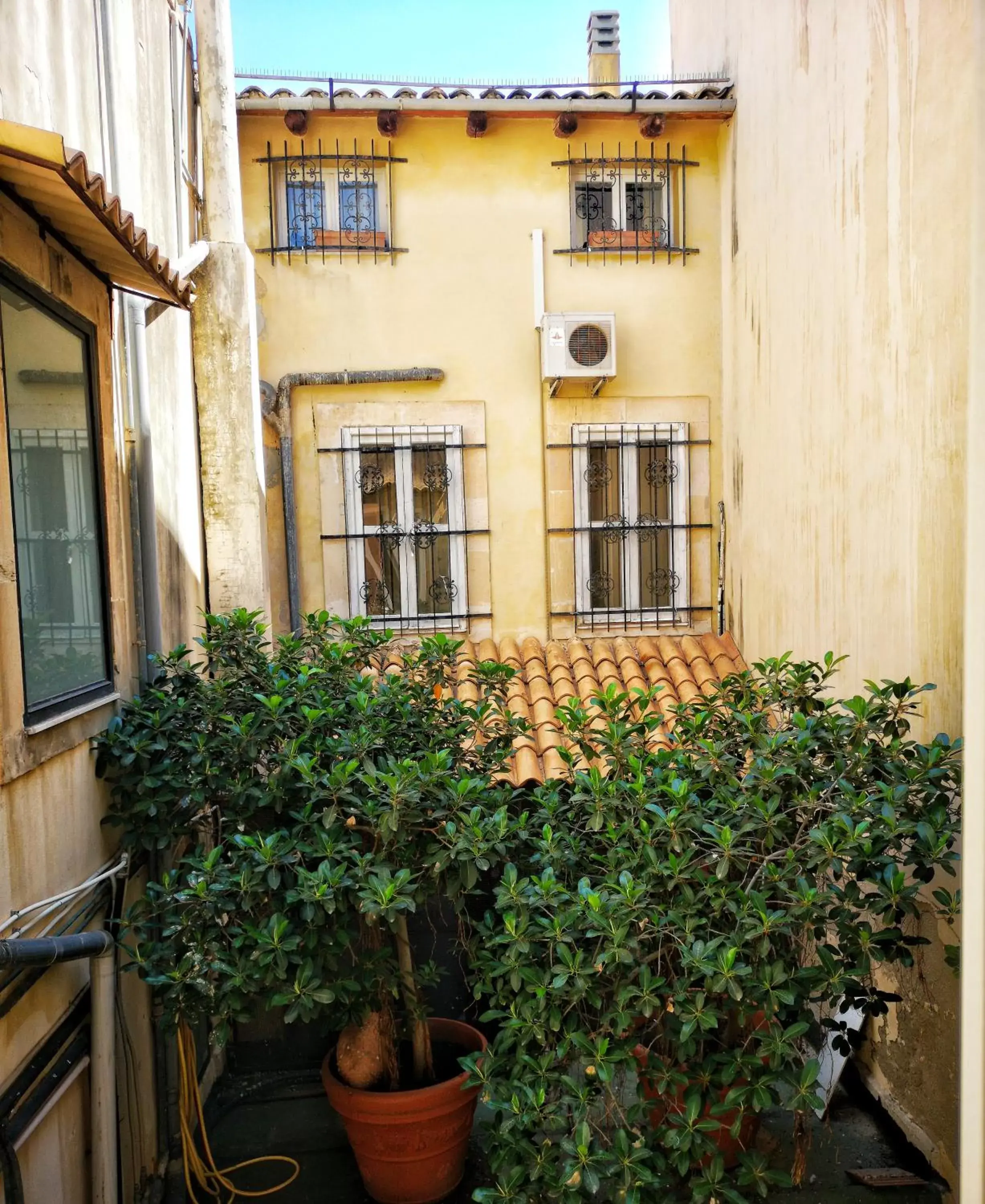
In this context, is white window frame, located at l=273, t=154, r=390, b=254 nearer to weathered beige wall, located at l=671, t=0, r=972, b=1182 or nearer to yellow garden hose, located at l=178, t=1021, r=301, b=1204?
weathered beige wall, located at l=671, t=0, r=972, b=1182

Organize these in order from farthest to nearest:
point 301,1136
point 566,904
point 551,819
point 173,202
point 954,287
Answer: point 173,202, point 301,1136, point 954,287, point 551,819, point 566,904

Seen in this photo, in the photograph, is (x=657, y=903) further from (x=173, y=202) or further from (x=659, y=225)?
(x=659, y=225)

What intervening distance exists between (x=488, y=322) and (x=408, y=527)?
178 cm

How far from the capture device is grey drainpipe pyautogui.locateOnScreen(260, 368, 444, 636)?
283 inches

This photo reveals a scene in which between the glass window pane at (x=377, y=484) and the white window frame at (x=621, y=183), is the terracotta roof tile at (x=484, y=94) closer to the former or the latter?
the white window frame at (x=621, y=183)

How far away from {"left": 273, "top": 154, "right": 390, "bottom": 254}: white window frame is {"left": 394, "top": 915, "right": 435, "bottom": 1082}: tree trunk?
534 centimetres

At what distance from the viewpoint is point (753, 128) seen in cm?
677

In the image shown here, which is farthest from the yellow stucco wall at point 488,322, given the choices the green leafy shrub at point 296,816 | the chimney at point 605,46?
the green leafy shrub at point 296,816

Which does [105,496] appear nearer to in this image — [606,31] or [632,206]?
[632,206]

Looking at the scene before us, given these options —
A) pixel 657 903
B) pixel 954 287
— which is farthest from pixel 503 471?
pixel 657 903

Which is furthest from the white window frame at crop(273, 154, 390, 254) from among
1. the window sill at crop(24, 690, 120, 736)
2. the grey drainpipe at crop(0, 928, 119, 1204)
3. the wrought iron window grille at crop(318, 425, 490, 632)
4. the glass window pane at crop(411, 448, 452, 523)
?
the grey drainpipe at crop(0, 928, 119, 1204)

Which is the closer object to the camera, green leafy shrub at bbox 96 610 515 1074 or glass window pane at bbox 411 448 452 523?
green leafy shrub at bbox 96 610 515 1074

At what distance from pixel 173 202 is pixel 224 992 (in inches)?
170

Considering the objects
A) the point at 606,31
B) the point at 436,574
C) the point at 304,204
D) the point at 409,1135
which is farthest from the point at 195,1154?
the point at 606,31
